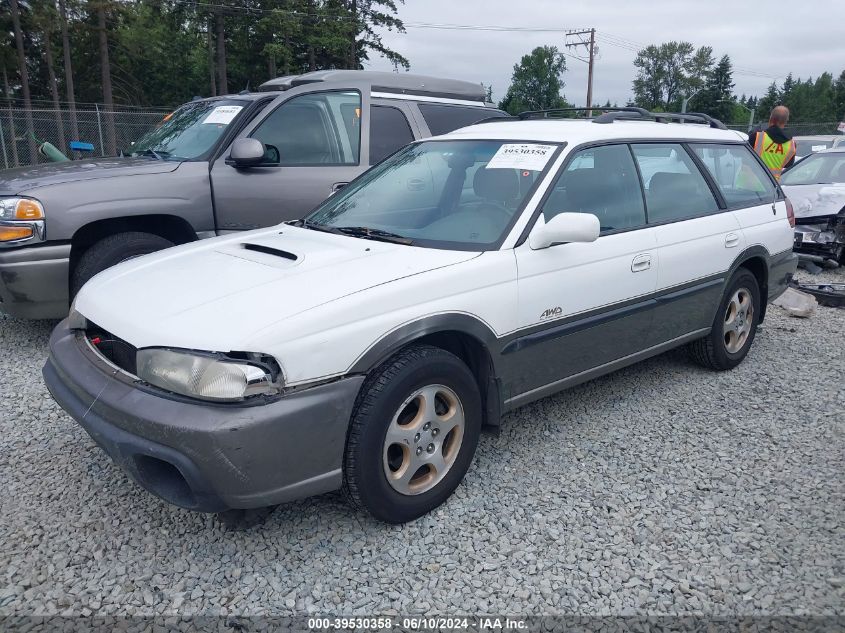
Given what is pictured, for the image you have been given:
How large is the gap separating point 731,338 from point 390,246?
290 centimetres

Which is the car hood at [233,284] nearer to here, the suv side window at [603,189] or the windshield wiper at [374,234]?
the windshield wiper at [374,234]

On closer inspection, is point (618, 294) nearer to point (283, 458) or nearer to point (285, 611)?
point (283, 458)

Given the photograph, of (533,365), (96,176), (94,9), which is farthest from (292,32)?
(533,365)

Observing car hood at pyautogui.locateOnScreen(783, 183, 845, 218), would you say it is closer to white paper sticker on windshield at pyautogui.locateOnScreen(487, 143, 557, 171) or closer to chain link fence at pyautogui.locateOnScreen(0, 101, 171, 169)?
white paper sticker on windshield at pyautogui.locateOnScreen(487, 143, 557, 171)

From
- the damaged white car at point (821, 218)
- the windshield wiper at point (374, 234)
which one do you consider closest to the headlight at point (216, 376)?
the windshield wiper at point (374, 234)

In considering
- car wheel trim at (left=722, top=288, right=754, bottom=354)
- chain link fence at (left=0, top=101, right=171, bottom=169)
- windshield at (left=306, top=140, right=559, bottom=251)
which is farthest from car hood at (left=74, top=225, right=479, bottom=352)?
chain link fence at (left=0, top=101, right=171, bottom=169)

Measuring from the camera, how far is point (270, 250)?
10.3ft

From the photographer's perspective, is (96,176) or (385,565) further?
(96,176)

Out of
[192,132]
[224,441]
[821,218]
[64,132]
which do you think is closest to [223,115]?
[192,132]

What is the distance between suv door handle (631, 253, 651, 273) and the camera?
11.9ft

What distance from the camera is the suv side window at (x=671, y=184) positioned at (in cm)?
391

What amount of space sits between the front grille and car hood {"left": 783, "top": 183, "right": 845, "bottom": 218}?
25.6 feet

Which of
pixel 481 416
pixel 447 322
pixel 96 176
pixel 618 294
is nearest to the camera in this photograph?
pixel 447 322

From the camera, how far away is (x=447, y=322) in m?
Result: 2.76
